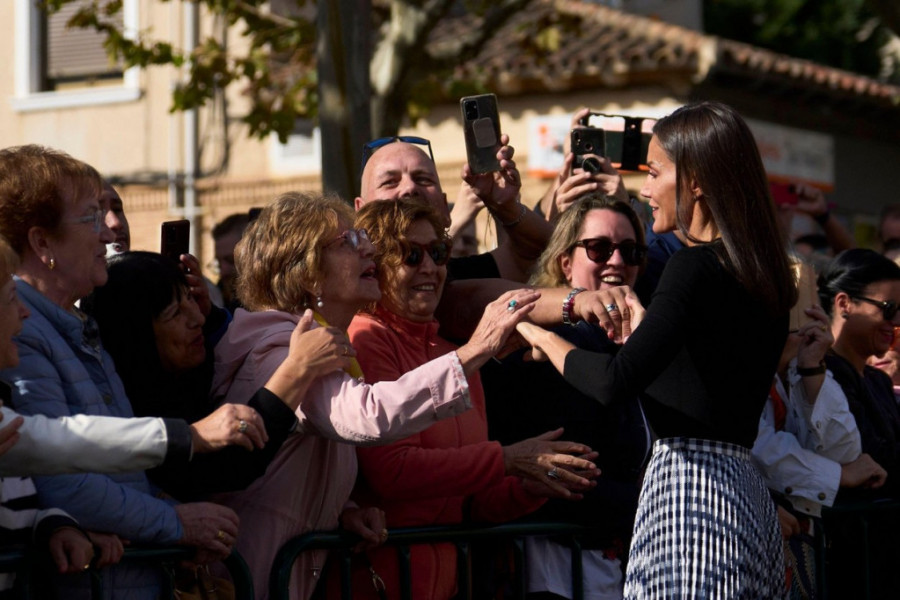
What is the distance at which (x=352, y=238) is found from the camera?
4.15 m

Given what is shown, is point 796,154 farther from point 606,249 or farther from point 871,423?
point 606,249

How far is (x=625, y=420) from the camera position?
15.1 feet

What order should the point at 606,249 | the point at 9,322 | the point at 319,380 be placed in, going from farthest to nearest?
the point at 606,249 → the point at 319,380 → the point at 9,322

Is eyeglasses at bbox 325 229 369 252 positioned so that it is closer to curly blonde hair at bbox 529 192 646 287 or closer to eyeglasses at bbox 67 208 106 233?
eyeglasses at bbox 67 208 106 233

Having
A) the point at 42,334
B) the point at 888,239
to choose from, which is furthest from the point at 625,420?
the point at 888,239

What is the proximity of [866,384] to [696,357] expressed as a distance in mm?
2148

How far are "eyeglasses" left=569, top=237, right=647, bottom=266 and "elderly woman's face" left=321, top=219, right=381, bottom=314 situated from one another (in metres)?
1.06

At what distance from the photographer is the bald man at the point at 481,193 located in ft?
17.0

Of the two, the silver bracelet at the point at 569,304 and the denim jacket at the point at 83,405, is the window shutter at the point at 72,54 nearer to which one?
the silver bracelet at the point at 569,304

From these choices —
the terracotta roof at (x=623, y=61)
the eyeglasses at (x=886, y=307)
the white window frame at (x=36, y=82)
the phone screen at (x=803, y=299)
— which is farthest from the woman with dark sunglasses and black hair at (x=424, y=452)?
the white window frame at (x=36, y=82)

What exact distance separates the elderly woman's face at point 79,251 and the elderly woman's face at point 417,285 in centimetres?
93

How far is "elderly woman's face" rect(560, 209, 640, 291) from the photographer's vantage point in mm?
4984

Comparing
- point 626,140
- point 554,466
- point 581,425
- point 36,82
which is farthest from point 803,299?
point 36,82

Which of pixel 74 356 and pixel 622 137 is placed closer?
pixel 74 356
